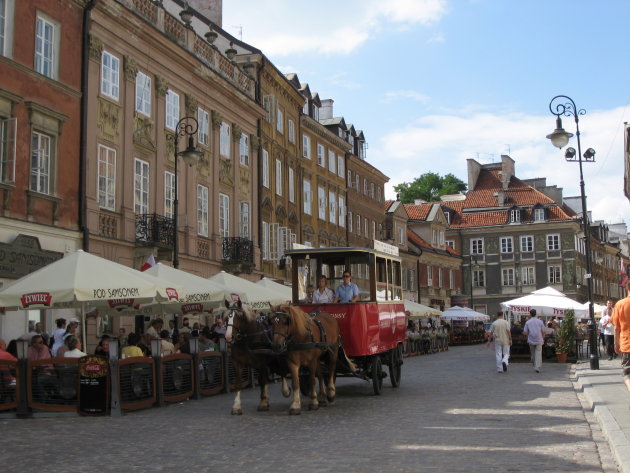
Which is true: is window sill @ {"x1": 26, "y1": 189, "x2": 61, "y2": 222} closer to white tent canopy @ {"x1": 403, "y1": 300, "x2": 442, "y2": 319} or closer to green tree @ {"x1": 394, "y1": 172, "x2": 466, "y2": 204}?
white tent canopy @ {"x1": 403, "y1": 300, "x2": 442, "y2": 319}

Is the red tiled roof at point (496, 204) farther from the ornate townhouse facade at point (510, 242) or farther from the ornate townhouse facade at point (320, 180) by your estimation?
the ornate townhouse facade at point (320, 180)

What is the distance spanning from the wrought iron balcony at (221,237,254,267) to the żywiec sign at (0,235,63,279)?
37.2 feet

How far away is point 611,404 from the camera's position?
13367mm

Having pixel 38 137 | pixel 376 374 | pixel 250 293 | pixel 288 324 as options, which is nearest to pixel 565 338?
pixel 250 293

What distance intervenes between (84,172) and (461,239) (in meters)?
65.0

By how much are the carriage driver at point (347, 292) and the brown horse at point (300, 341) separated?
4.23 feet

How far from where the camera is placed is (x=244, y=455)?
9.37m

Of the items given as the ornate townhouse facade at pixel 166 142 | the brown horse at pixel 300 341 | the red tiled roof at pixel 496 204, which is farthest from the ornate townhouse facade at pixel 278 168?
the red tiled roof at pixel 496 204

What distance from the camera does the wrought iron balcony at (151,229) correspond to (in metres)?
26.1

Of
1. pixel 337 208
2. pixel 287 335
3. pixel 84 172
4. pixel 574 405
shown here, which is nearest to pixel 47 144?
pixel 84 172

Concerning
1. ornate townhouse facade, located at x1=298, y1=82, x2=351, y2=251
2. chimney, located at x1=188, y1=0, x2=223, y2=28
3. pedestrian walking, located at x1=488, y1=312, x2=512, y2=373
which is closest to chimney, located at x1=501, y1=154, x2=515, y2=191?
ornate townhouse facade, located at x1=298, y1=82, x2=351, y2=251

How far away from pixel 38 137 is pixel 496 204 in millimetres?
67644

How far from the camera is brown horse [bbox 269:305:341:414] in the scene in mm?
13281

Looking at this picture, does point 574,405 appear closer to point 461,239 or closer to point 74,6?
point 74,6
